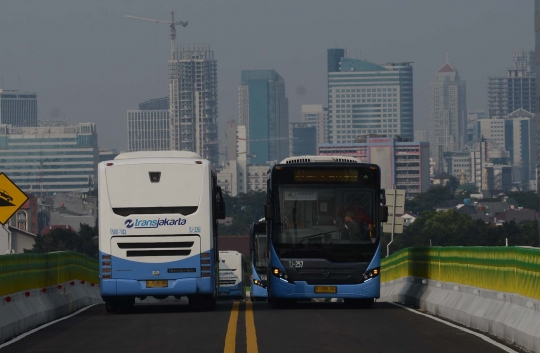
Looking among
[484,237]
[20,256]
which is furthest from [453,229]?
[20,256]

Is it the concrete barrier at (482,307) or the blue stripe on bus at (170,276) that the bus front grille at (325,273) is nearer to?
the concrete barrier at (482,307)

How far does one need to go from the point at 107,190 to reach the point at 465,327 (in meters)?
7.55

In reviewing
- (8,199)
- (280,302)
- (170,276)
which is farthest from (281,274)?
(8,199)

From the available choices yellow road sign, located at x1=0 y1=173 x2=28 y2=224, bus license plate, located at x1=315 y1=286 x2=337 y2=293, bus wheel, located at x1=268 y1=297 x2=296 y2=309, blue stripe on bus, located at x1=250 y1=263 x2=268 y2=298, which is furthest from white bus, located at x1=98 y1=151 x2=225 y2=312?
blue stripe on bus, located at x1=250 y1=263 x2=268 y2=298

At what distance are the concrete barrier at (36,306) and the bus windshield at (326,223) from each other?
13.8ft

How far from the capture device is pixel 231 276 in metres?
68.2

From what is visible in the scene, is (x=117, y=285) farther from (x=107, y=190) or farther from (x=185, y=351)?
(x=185, y=351)

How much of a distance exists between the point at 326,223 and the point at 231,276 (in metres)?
43.4

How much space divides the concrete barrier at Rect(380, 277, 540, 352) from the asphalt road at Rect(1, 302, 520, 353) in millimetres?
394

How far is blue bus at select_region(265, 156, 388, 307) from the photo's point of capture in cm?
2502

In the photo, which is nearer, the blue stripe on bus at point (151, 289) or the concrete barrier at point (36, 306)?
the concrete barrier at point (36, 306)

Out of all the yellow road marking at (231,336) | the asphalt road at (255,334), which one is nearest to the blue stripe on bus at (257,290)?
the asphalt road at (255,334)

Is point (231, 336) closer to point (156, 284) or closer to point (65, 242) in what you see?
point (156, 284)

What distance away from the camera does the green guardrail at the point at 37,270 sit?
772 inches
